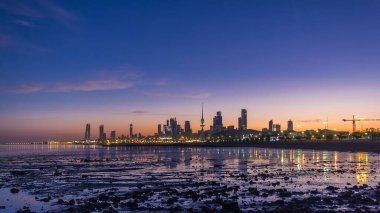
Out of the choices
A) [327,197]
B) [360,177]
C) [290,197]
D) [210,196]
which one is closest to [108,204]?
[210,196]

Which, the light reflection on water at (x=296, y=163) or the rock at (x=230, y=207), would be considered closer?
the rock at (x=230, y=207)

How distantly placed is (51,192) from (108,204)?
27.4 feet

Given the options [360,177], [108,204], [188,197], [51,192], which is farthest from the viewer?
[360,177]

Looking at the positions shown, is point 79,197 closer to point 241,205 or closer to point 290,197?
point 241,205

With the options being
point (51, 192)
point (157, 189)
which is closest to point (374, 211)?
point (157, 189)

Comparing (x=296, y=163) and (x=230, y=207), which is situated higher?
(x=230, y=207)

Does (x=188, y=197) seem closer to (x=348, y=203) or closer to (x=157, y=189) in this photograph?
(x=157, y=189)

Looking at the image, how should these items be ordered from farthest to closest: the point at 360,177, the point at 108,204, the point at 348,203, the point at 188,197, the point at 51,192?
the point at 360,177, the point at 51,192, the point at 188,197, the point at 108,204, the point at 348,203

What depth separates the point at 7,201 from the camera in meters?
25.5

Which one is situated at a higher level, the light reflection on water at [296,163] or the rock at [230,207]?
the rock at [230,207]

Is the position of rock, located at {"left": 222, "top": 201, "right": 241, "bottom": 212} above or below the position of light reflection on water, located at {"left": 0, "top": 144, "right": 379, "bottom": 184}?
above

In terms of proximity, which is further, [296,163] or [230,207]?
[296,163]

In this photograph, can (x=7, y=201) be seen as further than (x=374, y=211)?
Yes

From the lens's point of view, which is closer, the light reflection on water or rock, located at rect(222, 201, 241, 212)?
rock, located at rect(222, 201, 241, 212)
